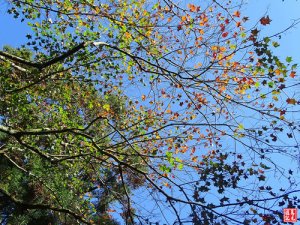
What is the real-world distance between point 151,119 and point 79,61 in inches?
81.1

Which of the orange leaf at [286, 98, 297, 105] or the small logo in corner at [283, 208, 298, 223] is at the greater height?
the orange leaf at [286, 98, 297, 105]

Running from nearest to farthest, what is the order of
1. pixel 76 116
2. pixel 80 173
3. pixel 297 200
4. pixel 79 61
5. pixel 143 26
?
pixel 297 200 → pixel 143 26 → pixel 79 61 → pixel 76 116 → pixel 80 173

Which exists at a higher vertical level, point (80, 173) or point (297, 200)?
point (80, 173)

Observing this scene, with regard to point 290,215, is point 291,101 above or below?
above

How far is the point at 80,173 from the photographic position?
1073 cm

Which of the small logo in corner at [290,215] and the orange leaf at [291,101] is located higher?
the orange leaf at [291,101]

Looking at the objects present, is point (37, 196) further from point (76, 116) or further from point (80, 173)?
point (76, 116)

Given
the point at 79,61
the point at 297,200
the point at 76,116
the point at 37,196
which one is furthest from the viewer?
the point at 37,196

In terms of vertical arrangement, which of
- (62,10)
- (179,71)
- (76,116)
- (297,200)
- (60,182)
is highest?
(62,10)

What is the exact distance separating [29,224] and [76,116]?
6088 mm

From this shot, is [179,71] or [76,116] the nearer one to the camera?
[179,71]

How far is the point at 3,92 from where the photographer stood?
800cm

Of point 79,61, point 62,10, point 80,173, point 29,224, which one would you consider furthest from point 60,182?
point 29,224

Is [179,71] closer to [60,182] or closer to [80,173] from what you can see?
[60,182]
